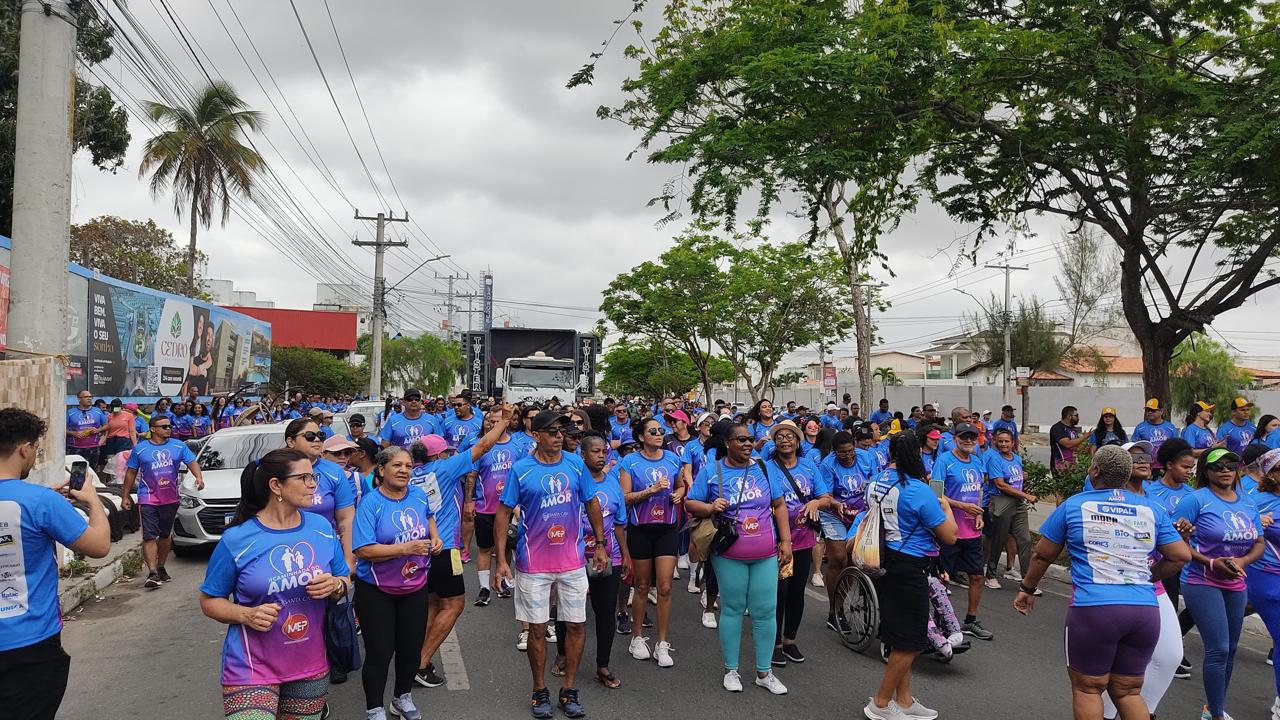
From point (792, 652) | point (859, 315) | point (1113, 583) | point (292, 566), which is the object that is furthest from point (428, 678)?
point (859, 315)

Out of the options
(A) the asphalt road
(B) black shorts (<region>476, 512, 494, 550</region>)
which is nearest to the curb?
(A) the asphalt road

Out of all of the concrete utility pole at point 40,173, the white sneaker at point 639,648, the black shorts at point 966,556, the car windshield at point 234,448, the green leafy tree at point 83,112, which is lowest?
the white sneaker at point 639,648

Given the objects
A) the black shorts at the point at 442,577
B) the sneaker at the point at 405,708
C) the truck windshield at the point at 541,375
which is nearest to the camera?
the sneaker at the point at 405,708

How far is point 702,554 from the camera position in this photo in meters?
5.80

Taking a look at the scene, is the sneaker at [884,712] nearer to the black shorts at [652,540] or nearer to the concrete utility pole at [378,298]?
the black shorts at [652,540]

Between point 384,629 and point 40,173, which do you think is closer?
point 384,629

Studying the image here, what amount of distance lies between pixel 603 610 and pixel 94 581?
20.0 feet

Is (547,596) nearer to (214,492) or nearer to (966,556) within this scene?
(966,556)

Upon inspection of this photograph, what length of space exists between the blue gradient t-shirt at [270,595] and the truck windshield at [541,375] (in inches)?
903

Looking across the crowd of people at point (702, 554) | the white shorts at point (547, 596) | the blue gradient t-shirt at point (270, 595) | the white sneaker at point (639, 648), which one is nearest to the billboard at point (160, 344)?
the crowd of people at point (702, 554)

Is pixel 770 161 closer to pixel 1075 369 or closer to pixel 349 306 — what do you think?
pixel 1075 369

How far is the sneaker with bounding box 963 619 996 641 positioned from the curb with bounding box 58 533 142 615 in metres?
7.59

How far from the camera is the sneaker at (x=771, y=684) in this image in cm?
566

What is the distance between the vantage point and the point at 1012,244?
1329cm
